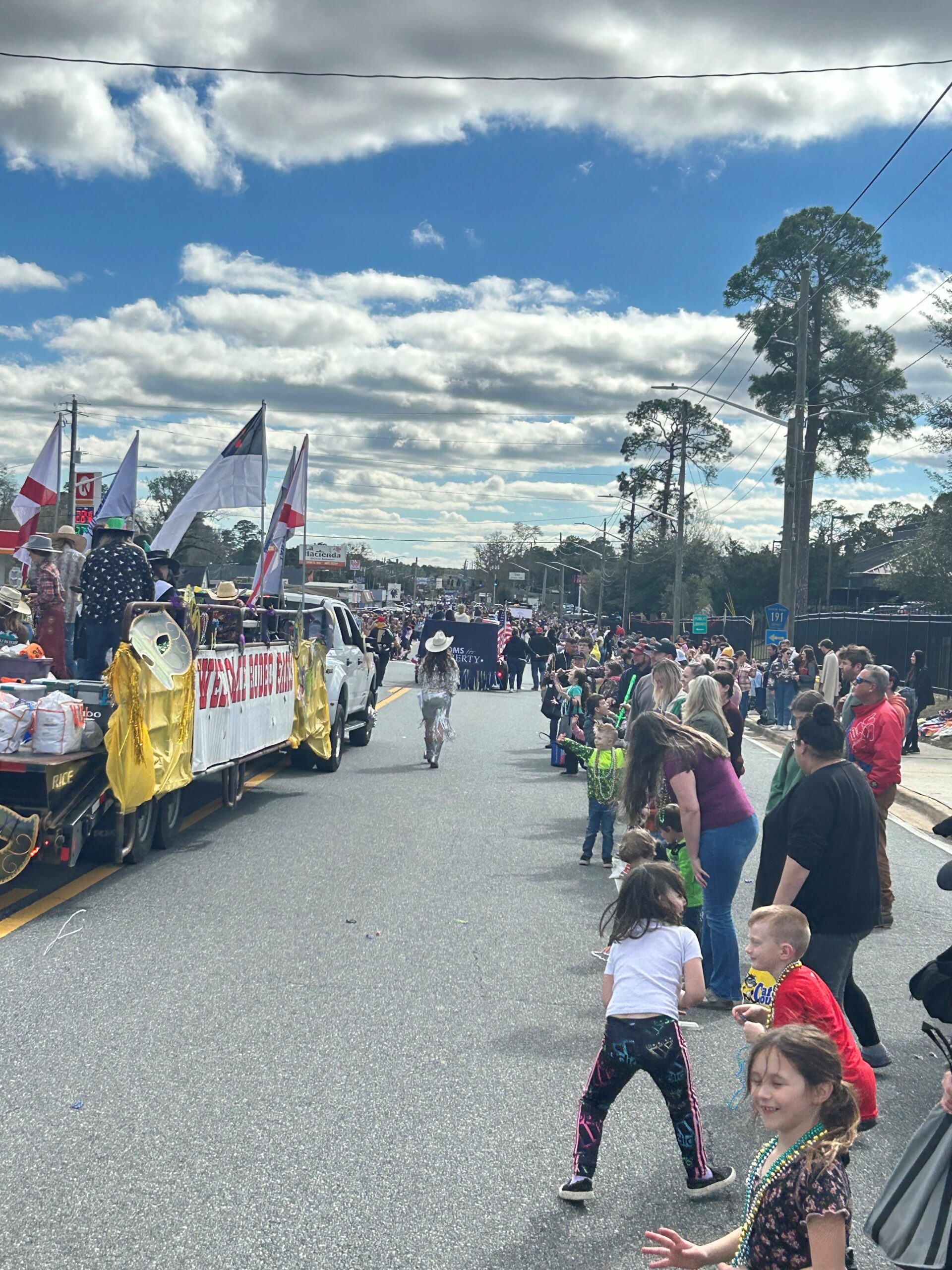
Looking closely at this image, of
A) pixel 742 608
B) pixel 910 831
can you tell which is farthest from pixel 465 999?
pixel 742 608

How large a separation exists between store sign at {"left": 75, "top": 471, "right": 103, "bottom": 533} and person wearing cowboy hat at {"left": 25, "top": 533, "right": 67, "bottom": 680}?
21099 millimetres

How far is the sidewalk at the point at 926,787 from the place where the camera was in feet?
44.5

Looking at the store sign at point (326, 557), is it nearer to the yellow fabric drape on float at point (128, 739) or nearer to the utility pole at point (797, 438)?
the utility pole at point (797, 438)

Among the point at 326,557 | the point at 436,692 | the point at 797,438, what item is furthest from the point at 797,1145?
the point at 326,557

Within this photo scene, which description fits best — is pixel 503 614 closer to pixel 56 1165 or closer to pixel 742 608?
pixel 742 608

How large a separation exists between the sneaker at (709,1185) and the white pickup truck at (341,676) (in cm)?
1083

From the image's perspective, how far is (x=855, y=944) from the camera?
514 cm

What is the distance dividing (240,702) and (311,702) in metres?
3.11

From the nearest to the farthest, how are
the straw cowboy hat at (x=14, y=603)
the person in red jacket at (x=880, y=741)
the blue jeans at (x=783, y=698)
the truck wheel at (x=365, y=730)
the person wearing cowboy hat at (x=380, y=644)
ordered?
the person in red jacket at (x=880, y=741), the straw cowboy hat at (x=14, y=603), the truck wheel at (x=365, y=730), the blue jeans at (x=783, y=698), the person wearing cowboy hat at (x=380, y=644)

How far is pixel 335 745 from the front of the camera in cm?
1536

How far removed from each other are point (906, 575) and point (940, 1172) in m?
56.1

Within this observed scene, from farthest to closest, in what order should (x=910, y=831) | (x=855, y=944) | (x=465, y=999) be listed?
(x=910, y=831)
(x=465, y=999)
(x=855, y=944)

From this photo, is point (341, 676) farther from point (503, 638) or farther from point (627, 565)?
point (627, 565)

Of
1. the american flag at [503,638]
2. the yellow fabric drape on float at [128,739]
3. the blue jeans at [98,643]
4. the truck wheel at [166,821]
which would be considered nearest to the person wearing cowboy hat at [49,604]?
the blue jeans at [98,643]
